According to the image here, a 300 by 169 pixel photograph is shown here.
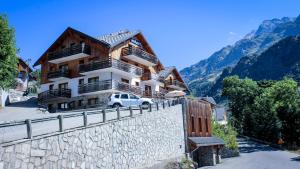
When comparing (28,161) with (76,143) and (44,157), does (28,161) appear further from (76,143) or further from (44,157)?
(76,143)

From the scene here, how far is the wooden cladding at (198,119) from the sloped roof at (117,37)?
11953 millimetres

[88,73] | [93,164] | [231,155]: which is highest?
[88,73]

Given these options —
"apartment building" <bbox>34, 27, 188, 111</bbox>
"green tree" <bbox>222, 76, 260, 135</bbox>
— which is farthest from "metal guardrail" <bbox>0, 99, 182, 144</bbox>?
"green tree" <bbox>222, 76, 260, 135</bbox>

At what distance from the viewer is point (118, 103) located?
34562mm

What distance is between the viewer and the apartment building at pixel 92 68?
1702 inches

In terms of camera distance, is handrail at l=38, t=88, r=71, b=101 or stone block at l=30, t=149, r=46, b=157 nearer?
stone block at l=30, t=149, r=46, b=157

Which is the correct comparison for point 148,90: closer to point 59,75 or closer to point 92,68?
point 92,68

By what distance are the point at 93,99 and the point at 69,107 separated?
339 cm

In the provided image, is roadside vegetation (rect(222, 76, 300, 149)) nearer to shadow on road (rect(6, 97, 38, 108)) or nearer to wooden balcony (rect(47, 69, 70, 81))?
wooden balcony (rect(47, 69, 70, 81))

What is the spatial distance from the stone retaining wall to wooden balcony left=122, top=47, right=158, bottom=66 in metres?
14.9

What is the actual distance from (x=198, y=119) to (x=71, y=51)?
687 inches

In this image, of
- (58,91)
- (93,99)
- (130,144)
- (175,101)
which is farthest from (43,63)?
(130,144)

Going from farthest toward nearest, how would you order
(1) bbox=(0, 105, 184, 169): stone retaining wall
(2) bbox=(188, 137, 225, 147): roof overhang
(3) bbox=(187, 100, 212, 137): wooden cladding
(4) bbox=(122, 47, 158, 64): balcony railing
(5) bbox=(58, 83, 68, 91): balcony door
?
1. (5) bbox=(58, 83, 68, 91): balcony door
2. (4) bbox=(122, 47, 158, 64): balcony railing
3. (3) bbox=(187, 100, 212, 137): wooden cladding
4. (2) bbox=(188, 137, 225, 147): roof overhang
5. (1) bbox=(0, 105, 184, 169): stone retaining wall

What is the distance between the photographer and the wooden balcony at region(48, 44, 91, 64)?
44.6 metres
